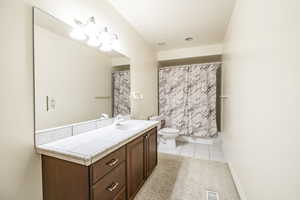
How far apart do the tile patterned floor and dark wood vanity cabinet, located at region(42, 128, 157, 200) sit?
1.67 m

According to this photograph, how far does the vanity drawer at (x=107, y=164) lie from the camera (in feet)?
3.16

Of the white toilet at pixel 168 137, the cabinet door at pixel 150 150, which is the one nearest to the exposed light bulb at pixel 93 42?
the cabinet door at pixel 150 150

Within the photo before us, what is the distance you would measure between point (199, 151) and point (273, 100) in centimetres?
247

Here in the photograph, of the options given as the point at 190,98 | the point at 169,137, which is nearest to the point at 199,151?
the point at 169,137

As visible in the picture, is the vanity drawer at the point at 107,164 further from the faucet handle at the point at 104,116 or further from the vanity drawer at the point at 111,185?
the faucet handle at the point at 104,116

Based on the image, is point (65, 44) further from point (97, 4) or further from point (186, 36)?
point (186, 36)

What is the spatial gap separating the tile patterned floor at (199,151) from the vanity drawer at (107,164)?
1.89 meters

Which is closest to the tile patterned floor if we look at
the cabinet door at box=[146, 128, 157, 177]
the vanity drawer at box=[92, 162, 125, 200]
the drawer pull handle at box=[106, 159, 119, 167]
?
the cabinet door at box=[146, 128, 157, 177]

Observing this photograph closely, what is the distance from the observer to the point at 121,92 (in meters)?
2.12

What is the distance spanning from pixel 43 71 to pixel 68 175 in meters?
0.87

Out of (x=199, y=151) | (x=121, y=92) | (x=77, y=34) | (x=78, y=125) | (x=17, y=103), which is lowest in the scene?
(x=199, y=151)

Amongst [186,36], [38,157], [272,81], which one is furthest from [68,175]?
[186,36]

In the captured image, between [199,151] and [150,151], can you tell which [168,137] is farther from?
[150,151]

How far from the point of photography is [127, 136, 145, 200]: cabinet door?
1393mm
